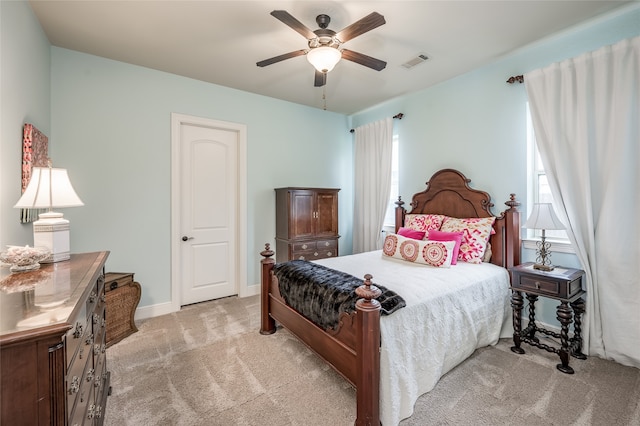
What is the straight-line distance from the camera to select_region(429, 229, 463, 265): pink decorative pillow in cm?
279

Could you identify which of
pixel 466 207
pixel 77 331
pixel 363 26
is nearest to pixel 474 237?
pixel 466 207

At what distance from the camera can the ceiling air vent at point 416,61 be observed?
9.79 feet

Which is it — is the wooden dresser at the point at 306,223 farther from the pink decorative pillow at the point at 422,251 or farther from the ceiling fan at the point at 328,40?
the ceiling fan at the point at 328,40

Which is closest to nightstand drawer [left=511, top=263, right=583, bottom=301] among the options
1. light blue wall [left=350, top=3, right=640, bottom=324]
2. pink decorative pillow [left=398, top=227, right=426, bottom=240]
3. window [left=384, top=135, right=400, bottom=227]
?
light blue wall [left=350, top=3, right=640, bottom=324]

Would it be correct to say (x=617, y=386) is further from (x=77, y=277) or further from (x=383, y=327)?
(x=77, y=277)

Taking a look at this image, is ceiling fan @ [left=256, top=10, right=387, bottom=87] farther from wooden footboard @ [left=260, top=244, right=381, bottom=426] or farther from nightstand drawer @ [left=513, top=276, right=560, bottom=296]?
nightstand drawer @ [left=513, top=276, right=560, bottom=296]

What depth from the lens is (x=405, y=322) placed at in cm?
181

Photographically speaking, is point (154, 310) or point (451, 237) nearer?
point (451, 237)

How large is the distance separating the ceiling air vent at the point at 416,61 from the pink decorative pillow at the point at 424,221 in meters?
1.76

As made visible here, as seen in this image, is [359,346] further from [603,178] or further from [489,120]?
[489,120]

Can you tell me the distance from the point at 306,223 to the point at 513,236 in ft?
8.12

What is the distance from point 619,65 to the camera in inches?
88.1

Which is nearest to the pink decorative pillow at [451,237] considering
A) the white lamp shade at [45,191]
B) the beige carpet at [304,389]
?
the beige carpet at [304,389]

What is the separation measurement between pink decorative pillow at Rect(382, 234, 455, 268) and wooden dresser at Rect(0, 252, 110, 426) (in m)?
2.51
